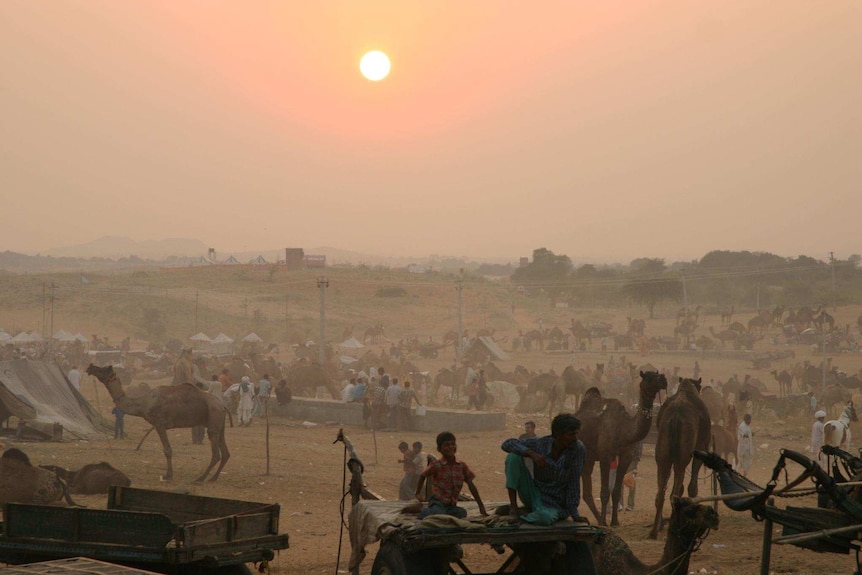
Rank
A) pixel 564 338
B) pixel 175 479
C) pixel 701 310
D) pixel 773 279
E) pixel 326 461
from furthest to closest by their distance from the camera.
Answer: pixel 773 279 → pixel 701 310 → pixel 564 338 → pixel 326 461 → pixel 175 479

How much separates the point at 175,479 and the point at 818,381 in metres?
27.5

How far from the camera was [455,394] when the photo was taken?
1607 inches

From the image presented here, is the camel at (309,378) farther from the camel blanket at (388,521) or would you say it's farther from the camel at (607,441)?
the camel blanket at (388,521)

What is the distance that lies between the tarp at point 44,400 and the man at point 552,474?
Result: 1911 centimetres

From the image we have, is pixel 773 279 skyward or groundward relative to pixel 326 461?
skyward

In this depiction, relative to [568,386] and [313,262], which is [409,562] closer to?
[568,386]

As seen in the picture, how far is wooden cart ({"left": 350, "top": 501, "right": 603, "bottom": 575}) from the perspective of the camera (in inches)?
301

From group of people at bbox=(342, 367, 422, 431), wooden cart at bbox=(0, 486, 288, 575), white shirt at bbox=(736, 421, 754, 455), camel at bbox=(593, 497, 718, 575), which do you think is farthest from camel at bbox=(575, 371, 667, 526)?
group of people at bbox=(342, 367, 422, 431)

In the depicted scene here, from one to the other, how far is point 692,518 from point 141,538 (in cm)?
465

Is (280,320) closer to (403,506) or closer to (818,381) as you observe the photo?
Result: (818,381)

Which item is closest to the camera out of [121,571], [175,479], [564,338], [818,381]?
[121,571]

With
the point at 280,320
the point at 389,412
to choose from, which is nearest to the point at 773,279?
the point at 280,320

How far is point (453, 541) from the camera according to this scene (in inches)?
301

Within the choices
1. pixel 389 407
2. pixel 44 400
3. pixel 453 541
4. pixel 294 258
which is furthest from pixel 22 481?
pixel 294 258
